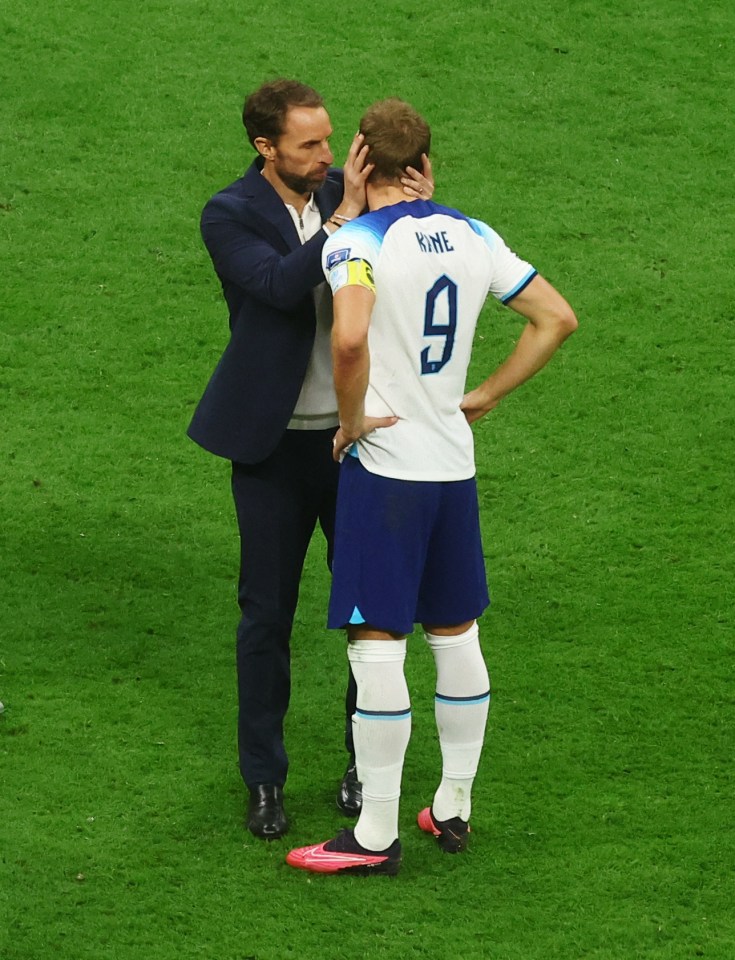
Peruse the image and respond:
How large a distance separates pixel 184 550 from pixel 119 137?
3.01m

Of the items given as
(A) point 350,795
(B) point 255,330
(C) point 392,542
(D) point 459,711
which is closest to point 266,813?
(A) point 350,795

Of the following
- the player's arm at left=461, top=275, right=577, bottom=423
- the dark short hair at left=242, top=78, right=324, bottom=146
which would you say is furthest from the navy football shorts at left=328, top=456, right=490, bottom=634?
the dark short hair at left=242, top=78, right=324, bottom=146

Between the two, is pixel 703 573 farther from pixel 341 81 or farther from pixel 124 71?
pixel 124 71

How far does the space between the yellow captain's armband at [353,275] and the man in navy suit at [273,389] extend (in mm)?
177

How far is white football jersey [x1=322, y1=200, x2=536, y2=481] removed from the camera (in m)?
3.38

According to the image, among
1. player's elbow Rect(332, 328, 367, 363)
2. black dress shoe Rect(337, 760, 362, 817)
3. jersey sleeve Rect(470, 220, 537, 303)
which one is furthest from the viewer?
black dress shoe Rect(337, 760, 362, 817)

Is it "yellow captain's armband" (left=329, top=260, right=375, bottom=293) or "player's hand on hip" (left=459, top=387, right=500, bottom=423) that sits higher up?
"yellow captain's armband" (left=329, top=260, right=375, bottom=293)

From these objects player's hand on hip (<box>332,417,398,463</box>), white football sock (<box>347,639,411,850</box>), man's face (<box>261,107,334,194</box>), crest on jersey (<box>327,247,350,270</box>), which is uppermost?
man's face (<box>261,107,334,194</box>)

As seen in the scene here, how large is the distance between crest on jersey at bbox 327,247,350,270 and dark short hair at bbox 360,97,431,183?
213 millimetres

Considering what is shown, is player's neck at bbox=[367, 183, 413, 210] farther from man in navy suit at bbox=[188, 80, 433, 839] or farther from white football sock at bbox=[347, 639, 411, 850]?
white football sock at bbox=[347, 639, 411, 850]

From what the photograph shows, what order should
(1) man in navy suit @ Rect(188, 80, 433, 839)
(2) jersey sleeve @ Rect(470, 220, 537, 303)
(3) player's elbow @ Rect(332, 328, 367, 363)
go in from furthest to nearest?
(1) man in navy suit @ Rect(188, 80, 433, 839)
(2) jersey sleeve @ Rect(470, 220, 537, 303)
(3) player's elbow @ Rect(332, 328, 367, 363)

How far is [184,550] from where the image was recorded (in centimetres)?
530

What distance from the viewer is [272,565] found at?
3865 mm

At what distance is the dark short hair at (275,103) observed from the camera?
3635 millimetres
